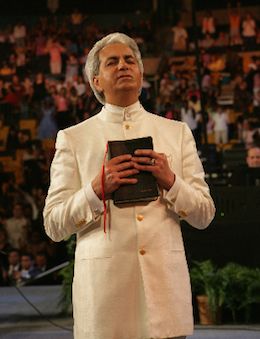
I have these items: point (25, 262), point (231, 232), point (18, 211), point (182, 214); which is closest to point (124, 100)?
point (182, 214)

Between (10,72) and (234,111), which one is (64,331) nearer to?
(234,111)

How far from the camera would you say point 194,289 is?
5547mm

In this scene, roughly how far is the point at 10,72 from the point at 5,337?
39.5 feet

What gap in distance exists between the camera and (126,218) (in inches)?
94.1

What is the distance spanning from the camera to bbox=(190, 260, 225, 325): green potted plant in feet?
17.7

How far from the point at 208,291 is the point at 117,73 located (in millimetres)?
3187

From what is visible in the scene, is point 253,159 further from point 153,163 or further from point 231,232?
point 153,163

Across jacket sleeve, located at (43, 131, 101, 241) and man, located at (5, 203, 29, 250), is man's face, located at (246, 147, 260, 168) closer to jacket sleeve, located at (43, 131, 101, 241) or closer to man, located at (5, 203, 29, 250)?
man, located at (5, 203, 29, 250)

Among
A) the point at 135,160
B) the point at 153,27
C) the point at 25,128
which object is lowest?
the point at 135,160

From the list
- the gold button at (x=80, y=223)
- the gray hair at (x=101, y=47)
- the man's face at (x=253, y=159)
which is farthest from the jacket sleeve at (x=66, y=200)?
the man's face at (x=253, y=159)

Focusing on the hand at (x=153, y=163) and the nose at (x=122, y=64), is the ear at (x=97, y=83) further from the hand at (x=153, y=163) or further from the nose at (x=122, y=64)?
the hand at (x=153, y=163)

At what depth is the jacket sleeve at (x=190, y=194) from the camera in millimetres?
2348

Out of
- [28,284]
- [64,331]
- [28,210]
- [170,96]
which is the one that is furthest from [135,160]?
[170,96]

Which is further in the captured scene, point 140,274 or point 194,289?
point 194,289
